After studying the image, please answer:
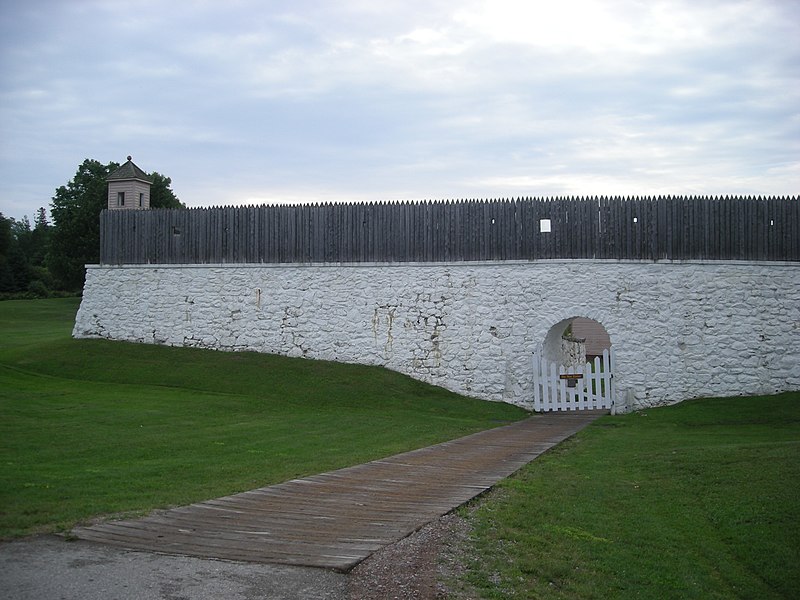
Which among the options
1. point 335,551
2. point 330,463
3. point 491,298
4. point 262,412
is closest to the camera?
point 335,551

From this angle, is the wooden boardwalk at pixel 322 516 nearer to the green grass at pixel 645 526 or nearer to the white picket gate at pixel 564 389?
the green grass at pixel 645 526

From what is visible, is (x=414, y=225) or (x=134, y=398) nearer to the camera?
(x=134, y=398)

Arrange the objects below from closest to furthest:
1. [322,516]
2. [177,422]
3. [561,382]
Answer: [322,516] < [177,422] < [561,382]

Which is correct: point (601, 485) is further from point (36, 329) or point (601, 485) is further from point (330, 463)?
point (36, 329)

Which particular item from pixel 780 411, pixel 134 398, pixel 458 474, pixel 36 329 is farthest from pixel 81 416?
pixel 36 329

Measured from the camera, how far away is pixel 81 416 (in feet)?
54.3

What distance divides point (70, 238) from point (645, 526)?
46.1 metres

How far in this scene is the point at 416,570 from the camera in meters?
6.62

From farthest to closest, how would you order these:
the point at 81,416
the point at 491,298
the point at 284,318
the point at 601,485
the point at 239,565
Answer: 1. the point at 284,318
2. the point at 491,298
3. the point at 81,416
4. the point at 601,485
5. the point at 239,565

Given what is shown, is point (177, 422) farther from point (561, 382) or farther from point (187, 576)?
point (561, 382)

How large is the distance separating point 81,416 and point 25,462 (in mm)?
5542

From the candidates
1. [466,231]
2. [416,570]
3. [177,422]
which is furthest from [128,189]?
[416,570]

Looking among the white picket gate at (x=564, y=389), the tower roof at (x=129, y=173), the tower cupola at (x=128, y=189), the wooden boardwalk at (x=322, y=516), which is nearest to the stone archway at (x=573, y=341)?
the white picket gate at (x=564, y=389)

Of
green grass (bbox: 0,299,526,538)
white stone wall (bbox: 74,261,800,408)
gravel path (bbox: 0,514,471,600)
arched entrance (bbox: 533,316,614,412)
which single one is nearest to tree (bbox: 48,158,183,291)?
green grass (bbox: 0,299,526,538)
